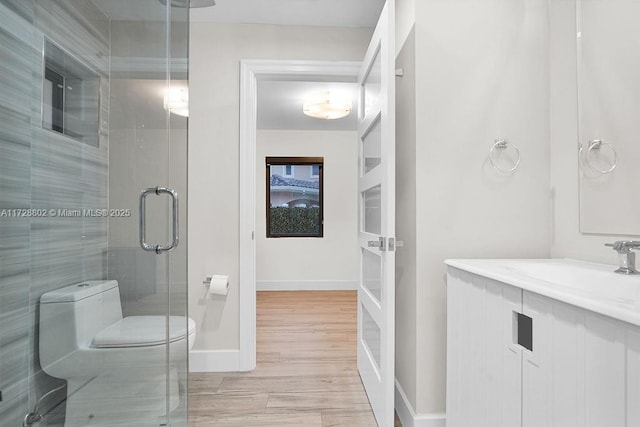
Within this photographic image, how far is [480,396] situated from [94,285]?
1.35m

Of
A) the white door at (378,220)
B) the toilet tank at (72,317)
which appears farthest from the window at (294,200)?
the toilet tank at (72,317)

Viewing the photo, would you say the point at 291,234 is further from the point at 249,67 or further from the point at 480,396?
the point at 480,396

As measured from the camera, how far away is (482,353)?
1.22 m

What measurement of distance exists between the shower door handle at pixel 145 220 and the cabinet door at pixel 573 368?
1.28 m

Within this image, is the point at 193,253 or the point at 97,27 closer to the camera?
the point at 97,27

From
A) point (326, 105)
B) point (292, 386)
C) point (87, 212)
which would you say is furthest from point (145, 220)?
point (326, 105)

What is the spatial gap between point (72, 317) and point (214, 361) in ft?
4.79

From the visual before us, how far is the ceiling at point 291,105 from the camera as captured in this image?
11.8 feet

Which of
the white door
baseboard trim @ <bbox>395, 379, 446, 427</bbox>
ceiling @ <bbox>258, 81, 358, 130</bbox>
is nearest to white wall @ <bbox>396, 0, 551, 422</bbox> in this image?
baseboard trim @ <bbox>395, 379, 446, 427</bbox>

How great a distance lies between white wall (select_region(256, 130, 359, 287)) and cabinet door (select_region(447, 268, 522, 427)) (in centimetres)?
371

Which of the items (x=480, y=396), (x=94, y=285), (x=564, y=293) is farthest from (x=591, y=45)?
(x=94, y=285)

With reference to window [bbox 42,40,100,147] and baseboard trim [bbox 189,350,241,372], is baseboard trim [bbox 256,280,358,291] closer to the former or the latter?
baseboard trim [bbox 189,350,241,372]

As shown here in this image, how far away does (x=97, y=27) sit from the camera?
1124 millimetres

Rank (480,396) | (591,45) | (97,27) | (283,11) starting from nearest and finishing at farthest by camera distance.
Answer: (97,27)
(480,396)
(591,45)
(283,11)
